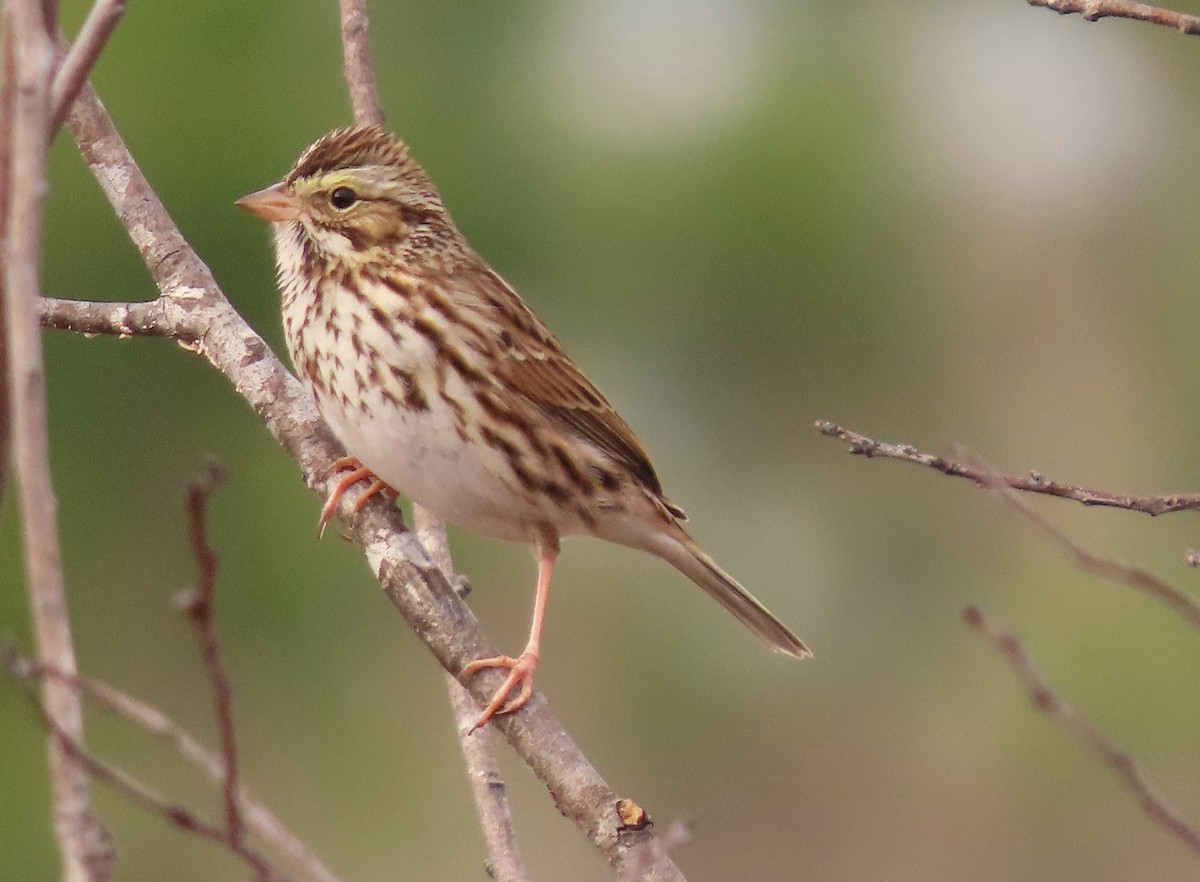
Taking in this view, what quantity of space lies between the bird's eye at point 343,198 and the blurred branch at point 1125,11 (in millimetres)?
1719

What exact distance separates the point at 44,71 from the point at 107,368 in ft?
31.9

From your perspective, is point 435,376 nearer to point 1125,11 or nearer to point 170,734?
point 1125,11

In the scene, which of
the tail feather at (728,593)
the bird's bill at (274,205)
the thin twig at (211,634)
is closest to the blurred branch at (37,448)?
the thin twig at (211,634)

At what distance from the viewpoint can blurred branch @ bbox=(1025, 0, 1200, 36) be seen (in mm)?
2095

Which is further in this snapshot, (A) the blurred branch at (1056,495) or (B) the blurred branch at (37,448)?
(A) the blurred branch at (1056,495)

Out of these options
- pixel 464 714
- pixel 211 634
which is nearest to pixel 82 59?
pixel 211 634

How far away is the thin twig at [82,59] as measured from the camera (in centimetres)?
158

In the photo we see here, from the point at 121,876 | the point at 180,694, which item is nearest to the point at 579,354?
the point at 180,694

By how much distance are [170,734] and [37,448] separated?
24cm

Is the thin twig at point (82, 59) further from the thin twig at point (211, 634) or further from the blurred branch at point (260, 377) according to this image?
the blurred branch at point (260, 377)

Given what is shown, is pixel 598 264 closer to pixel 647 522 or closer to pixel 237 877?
pixel 237 877

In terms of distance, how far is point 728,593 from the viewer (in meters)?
4.01

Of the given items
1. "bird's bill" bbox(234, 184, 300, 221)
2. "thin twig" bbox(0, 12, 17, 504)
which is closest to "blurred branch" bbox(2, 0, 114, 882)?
"thin twig" bbox(0, 12, 17, 504)

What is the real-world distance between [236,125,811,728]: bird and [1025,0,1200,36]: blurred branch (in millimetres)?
1516
